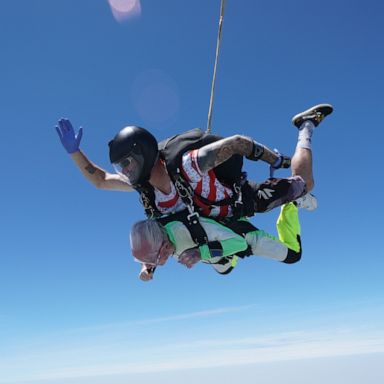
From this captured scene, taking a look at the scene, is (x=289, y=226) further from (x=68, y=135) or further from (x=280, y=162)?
(x=68, y=135)

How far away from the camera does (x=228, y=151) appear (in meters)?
2.61

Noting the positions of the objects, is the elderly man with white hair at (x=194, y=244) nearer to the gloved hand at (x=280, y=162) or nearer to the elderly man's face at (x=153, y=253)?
the elderly man's face at (x=153, y=253)

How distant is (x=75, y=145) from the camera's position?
3260 mm

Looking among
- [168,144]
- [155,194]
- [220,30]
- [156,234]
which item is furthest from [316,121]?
[156,234]

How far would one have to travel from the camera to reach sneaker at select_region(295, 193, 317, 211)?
11.1 ft

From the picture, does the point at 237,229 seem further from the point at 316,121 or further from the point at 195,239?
the point at 316,121

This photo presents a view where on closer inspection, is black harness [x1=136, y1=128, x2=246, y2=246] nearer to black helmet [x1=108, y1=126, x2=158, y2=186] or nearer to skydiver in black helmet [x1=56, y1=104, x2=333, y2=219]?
skydiver in black helmet [x1=56, y1=104, x2=333, y2=219]

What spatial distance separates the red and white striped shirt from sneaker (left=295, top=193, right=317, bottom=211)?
803 millimetres

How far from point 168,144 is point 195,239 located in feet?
2.53

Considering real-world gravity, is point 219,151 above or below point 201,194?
above

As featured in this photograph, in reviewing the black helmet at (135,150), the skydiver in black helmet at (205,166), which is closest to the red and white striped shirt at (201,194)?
the skydiver in black helmet at (205,166)

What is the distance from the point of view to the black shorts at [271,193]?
2986 mm

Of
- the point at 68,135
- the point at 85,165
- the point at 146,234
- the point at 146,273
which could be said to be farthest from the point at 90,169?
the point at 146,234

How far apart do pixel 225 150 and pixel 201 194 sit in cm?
41
